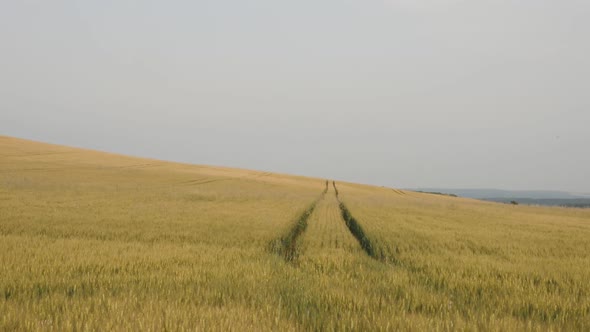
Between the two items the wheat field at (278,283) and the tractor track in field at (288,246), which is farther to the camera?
the tractor track in field at (288,246)

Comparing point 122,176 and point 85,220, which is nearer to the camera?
point 85,220

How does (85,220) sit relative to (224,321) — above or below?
below

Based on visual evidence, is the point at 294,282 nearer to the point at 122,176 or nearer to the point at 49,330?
the point at 49,330

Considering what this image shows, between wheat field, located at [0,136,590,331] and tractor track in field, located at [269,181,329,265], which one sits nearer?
wheat field, located at [0,136,590,331]

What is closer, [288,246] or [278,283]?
[278,283]

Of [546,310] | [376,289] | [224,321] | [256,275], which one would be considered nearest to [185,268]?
[256,275]

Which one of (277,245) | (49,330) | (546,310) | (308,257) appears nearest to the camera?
(49,330)

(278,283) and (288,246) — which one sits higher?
(278,283)

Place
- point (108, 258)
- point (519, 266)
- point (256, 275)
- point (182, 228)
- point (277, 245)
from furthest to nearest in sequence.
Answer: point (182, 228) → point (277, 245) → point (519, 266) → point (108, 258) → point (256, 275)

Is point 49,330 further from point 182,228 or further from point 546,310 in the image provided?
point 182,228

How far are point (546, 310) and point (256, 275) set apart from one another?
4.45 meters

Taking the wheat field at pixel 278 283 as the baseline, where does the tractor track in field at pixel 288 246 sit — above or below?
below

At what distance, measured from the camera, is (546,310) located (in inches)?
184

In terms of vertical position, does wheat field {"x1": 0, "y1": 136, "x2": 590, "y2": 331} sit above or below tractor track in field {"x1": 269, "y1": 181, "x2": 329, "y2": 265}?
above
